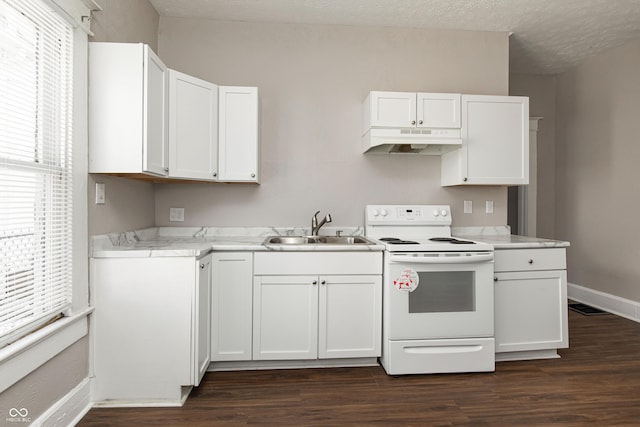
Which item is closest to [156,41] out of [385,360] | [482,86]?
[482,86]

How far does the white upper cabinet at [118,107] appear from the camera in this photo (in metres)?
2.08

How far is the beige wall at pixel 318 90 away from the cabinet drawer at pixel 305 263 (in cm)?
70

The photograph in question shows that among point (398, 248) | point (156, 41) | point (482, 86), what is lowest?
point (398, 248)

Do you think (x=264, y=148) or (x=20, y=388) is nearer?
(x=20, y=388)

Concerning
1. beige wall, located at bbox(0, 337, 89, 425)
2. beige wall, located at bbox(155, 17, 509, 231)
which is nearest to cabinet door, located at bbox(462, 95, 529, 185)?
beige wall, located at bbox(155, 17, 509, 231)

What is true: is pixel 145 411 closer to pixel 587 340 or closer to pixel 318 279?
pixel 318 279

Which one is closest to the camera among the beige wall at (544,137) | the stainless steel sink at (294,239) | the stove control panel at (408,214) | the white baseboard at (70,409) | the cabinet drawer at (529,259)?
the white baseboard at (70,409)

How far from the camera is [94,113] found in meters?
2.08

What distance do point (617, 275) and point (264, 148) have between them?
3.69m

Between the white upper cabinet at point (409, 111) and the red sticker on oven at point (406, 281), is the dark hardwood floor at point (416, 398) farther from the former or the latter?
the white upper cabinet at point (409, 111)

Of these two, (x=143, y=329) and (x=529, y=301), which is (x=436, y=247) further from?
(x=143, y=329)

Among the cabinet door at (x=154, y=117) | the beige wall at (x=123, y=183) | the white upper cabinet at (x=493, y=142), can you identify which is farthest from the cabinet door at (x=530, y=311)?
the beige wall at (x=123, y=183)

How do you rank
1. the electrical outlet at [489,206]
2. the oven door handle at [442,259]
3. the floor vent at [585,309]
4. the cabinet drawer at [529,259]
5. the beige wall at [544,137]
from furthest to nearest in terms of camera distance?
1. the beige wall at [544,137]
2. the floor vent at [585,309]
3. the electrical outlet at [489,206]
4. the cabinet drawer at [529,259]
5. the oven door handle at [442,259]

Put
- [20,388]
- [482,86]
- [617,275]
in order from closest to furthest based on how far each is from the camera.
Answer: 1. [20,388]
2. [482,86]
3. [617,275]
